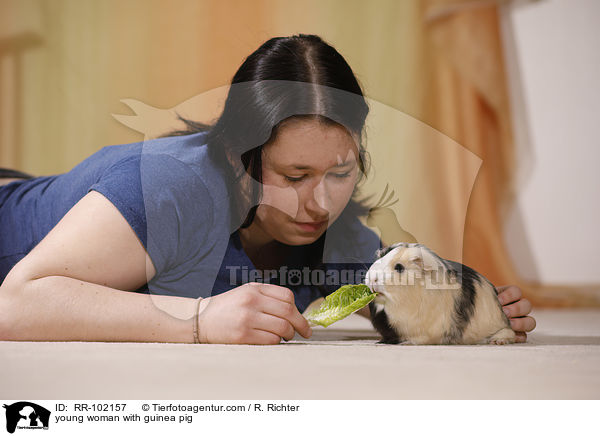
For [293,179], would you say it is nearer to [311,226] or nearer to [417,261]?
[311,226]

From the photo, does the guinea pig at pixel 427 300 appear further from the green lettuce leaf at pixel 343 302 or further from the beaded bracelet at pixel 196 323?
the beaded bracelet at pixel 196 323

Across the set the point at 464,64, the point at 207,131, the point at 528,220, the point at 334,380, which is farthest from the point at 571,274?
the point at 334,380

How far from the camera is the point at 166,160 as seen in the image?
0.97m

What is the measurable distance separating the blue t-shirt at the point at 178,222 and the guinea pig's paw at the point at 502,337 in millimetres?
239

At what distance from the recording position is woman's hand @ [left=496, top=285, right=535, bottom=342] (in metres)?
1.03

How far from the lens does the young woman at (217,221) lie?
0.86 m

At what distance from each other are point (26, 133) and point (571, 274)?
7.93ft

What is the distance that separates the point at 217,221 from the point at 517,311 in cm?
55

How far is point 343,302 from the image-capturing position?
0.93 metres

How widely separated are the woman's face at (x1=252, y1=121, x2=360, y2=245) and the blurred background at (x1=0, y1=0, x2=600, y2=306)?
1.05 meters
